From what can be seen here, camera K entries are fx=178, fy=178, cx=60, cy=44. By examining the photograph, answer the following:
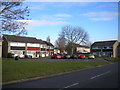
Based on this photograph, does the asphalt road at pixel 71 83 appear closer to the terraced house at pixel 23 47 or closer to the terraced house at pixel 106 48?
the terraced house at pixel 23 47

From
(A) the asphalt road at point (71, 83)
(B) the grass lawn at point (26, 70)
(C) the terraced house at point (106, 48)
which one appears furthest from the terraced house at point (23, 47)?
(A) the asphalt road at point (71, 83)

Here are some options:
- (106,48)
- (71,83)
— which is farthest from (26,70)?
(106,48)

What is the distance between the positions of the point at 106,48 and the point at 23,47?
140 feet

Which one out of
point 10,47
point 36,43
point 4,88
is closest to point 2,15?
point 4,88

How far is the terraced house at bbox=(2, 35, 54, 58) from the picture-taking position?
60.8 meters

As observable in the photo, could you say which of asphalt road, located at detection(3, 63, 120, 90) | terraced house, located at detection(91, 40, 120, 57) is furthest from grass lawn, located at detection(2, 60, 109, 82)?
terraced house, located at detection(91, 40, 120, 57)

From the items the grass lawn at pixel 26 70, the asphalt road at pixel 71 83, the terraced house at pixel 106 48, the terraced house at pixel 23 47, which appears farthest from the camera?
the terraced house at pixel 106 48

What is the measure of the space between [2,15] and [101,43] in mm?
84009

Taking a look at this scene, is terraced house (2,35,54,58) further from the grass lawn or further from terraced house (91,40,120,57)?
the grass lawn

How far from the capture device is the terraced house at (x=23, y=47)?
60.8 m

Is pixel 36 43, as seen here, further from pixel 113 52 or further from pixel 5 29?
pixel 5 29

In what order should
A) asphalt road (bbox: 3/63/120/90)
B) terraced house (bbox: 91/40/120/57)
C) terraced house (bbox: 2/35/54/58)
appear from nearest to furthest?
asphalt road (bbox: 3/63/120/90), terraced house (bbox: 2/35/54/58), terraced house (bbox: 91/40/120/57)

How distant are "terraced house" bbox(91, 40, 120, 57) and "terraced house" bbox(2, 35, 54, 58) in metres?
27.3

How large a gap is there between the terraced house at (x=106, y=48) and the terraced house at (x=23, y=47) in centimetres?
2733
